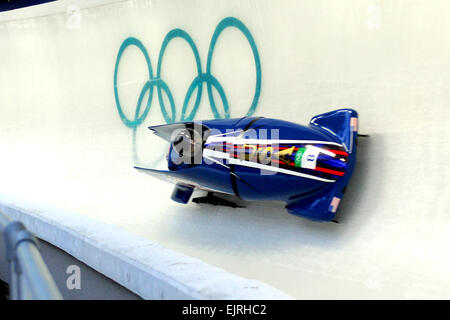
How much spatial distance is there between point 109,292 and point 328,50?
2.50 m

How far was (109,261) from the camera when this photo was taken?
114 inches

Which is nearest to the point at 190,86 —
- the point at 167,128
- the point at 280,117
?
the point at 167,128

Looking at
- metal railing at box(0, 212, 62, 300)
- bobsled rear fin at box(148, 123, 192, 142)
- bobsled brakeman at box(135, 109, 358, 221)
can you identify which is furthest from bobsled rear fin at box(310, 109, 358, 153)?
metal railing at box(0, 212, 62, 300)

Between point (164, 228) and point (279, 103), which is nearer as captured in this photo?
point (279, 103)

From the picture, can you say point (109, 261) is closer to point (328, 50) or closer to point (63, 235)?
point (63, 235)

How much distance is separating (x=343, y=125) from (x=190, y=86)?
2.22m

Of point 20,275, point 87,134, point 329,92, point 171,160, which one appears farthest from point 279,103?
point 87,134

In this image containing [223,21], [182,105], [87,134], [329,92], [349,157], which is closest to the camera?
[349,157]

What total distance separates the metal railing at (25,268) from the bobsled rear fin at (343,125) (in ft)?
6.82

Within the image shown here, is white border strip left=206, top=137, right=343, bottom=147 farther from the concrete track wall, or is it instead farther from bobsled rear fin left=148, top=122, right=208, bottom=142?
the concrete track wall

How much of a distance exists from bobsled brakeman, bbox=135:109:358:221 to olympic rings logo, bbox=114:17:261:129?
2.97 feet

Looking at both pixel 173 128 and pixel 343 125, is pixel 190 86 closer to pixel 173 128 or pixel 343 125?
pixel 173 128

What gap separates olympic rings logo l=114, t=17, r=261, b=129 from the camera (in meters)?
4.00

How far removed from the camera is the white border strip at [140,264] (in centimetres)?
202
